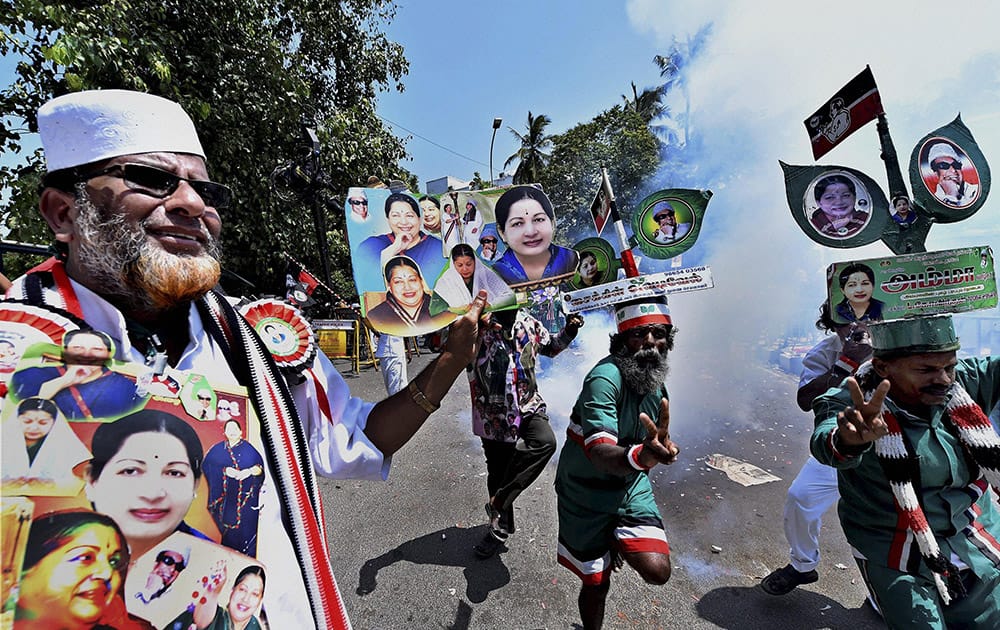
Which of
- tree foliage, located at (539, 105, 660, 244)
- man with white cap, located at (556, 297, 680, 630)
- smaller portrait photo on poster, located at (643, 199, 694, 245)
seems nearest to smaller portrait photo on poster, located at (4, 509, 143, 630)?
man with white cap, located at (556, 297, 680, 630)

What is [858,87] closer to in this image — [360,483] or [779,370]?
[360,483]

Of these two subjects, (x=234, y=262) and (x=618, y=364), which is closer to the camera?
(x=618, y=364)

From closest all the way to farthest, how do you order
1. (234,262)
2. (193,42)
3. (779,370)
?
(193,42)
(234,262)
(779,370)

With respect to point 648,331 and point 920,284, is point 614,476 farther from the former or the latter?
point 920,284

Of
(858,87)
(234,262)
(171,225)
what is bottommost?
(171,225)

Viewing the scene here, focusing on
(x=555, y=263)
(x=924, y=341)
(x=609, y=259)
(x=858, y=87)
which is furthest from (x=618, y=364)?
(x=858, y=87)

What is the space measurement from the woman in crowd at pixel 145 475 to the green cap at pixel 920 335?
2.62 m

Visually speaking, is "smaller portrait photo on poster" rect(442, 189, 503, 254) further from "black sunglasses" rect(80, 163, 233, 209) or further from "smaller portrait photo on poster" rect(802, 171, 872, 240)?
"smaller portrait photo on poster" rect(802, 171, 872, 240)

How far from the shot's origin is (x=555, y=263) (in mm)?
2146

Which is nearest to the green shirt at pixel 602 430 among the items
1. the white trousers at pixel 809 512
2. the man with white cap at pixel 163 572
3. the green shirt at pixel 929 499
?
the green shirt at pixel 929 499

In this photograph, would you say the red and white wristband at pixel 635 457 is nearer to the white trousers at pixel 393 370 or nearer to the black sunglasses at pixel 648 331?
the black sunglasses at pixel 648 331

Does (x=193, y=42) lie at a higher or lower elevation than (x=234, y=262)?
higher

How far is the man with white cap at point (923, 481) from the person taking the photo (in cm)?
197

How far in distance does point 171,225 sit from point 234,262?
348 inches
